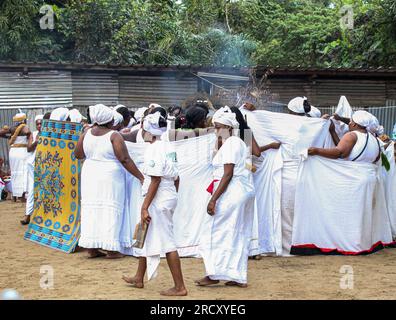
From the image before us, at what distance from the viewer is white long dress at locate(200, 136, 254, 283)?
6844 mm

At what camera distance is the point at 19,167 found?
558 inches

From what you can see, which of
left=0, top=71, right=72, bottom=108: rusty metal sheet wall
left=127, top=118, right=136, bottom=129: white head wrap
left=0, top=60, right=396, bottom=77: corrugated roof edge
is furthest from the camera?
left=0, top=71, right=72, bottom=108: rusty metal sheet wall

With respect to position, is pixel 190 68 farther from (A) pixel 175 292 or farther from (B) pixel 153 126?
(A) pixel 175 292

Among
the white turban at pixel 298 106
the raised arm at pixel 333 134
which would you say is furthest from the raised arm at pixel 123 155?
the raised arm at pixel 333 134

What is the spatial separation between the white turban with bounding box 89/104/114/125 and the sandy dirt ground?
5.31 feet

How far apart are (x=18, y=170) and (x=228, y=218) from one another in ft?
27.2

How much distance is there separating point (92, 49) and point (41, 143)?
13.2 m

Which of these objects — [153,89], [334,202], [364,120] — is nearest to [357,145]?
[364,120]

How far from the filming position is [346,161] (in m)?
8.83

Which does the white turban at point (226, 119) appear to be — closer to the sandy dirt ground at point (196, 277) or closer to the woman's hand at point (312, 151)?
the sandy dirt ground at point (196, 277)

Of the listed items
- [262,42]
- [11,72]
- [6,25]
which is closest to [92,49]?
[6,25]

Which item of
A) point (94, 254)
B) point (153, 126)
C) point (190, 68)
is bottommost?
point (94, 254)

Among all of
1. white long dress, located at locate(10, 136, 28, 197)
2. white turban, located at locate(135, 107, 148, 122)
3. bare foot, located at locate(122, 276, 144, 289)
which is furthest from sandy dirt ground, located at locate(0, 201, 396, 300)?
white long dress, located at locate(10, 136, 28, 197)

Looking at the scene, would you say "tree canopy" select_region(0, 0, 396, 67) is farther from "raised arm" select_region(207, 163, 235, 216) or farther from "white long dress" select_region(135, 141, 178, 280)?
"white long dress" select_region(135, 141, 178, 280)
